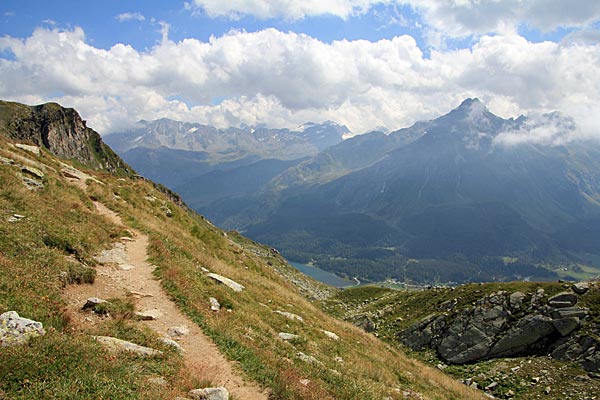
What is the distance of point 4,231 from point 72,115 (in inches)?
7932

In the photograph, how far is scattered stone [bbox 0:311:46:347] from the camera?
400 inches

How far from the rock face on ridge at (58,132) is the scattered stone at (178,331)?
542 ft

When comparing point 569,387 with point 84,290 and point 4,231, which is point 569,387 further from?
point 4,231

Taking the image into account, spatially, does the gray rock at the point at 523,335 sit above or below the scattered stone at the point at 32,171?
below

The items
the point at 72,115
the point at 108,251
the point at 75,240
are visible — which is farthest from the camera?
the point at 72,115

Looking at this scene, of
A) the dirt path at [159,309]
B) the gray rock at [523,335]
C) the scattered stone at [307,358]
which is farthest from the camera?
the gray rock at [523,335]

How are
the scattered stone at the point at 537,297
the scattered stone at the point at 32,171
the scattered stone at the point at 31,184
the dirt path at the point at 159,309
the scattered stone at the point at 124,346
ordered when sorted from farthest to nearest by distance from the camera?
the scattered stone at the point at 537,297 < the scattered stone at the point at 32,171 < the scattered stone at the point at 31,184 < the dirt path at the point at 159,309 < the scattered stone at the point at 124,346

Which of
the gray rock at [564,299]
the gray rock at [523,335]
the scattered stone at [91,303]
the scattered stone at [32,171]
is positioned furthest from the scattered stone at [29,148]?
the gray rock at [564,299]

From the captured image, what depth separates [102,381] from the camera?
955 centimetres

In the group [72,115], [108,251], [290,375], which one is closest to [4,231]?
[108,251]

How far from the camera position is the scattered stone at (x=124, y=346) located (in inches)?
464

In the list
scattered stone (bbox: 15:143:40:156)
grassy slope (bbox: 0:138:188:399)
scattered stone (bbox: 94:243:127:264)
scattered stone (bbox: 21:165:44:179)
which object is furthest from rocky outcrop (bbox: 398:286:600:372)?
scattered stone (bbox: 15:143:40:156)

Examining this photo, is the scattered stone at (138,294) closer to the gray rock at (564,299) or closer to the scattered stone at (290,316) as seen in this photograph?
the scattered stone at (290,316)

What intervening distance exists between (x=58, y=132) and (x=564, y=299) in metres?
199
